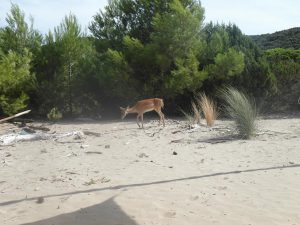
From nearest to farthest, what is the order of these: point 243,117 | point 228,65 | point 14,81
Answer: point 243,117 → point 14,81 → point 228,65

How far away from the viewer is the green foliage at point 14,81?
14.0m

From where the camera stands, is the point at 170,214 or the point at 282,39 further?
the point at 282,39

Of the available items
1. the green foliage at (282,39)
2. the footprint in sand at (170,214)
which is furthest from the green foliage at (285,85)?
the footprint in sand at (170,214)

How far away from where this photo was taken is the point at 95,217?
5.12 meters

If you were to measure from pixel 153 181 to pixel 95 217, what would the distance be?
4.95ft

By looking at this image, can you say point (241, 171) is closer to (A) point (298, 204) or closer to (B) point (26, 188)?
(A) point (298, 204)

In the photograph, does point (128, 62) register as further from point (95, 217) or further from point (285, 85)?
point (95, 217)

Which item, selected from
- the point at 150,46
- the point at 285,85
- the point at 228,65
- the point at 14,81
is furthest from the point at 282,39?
the point at 14,81

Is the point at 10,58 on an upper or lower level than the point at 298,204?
upper

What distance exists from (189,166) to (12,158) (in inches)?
133

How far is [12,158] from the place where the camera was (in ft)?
28.2

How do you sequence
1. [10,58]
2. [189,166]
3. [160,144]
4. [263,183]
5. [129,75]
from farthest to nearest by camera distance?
1. [129,75]
2. [10,58]
3. [160,144]
4. [189,166]
5. [263,183]

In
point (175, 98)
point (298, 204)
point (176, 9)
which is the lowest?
point (298, 204)

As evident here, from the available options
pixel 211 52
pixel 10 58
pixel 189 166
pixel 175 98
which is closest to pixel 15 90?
pixel 10 58
